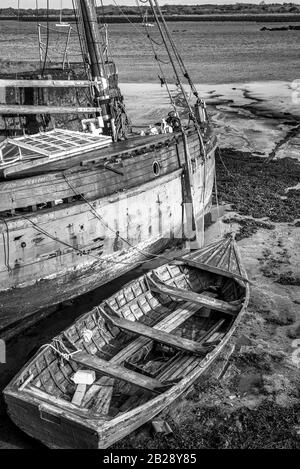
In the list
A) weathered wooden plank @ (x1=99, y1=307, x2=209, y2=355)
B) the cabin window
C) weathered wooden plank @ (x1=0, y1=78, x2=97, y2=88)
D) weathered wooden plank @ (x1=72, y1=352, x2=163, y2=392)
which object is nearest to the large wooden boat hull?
the cabin window

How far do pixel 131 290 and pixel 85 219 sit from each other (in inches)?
97.6

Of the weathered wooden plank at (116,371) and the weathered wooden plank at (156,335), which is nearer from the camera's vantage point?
the weathered wooden plank at (116,371)

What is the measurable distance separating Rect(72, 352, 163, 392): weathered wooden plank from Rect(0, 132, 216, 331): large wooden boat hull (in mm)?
3425

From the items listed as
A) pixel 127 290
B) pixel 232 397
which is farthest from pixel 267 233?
pixel 232 397

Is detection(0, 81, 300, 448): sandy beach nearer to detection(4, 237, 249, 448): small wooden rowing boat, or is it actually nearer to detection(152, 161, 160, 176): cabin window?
detection(4, 237, 249, 448): small wooden rowing boat

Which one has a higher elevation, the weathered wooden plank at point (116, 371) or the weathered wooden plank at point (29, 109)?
the weathered wooden plank at point (29, 109)

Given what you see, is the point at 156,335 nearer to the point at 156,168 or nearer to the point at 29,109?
the point at 156,168

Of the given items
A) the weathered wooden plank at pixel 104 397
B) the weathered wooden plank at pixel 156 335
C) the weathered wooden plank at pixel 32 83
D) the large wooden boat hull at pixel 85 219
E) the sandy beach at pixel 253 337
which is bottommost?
the sandy beach at pixel 253 337

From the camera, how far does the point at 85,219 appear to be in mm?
15719

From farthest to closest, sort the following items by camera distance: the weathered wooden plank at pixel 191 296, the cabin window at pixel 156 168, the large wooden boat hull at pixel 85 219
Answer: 1. the cabin window at pixel 156 168
2. the weathered wooden plank at pixel 191 296
3. the large wooden boat hull at pixel 85 219

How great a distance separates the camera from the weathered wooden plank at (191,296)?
1463 centimetres

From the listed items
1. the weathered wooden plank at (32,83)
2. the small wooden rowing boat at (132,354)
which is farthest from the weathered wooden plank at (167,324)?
the weathered wooden plank at (32,83)

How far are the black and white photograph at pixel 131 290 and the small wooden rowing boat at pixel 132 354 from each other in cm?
4

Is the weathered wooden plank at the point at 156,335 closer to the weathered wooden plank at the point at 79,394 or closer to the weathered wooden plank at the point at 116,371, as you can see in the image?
the weathered wooden plank at the point at 116,371
